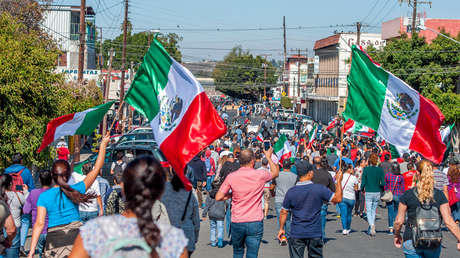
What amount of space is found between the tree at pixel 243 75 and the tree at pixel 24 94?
9762 cm

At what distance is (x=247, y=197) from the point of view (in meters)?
7.68

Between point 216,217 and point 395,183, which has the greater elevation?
point 395,183

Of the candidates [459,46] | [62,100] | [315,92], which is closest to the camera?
[62,100]

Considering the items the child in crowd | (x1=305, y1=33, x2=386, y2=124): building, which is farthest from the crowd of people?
(x1=305, y1=33, x2=386, y2=124): building

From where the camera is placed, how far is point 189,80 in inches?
293

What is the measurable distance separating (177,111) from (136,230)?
432 centimetres

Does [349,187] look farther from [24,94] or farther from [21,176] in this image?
[24,94]

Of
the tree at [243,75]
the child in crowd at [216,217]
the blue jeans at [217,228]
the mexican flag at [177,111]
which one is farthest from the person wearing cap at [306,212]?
the tree at [243,75]

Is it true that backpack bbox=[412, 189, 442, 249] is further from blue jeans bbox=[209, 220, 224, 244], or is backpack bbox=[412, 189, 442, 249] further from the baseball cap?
blue jeans bbox=[209, 220, 224, 244]

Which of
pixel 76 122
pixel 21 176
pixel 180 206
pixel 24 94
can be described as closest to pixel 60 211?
pixel 180 206

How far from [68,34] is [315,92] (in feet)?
134

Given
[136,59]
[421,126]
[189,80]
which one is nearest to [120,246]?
[189,80]

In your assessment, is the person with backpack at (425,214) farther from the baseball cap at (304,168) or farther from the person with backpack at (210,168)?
the person with backpack at (210,168)

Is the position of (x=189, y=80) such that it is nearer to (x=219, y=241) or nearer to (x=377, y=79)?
(x=377, y=79)
